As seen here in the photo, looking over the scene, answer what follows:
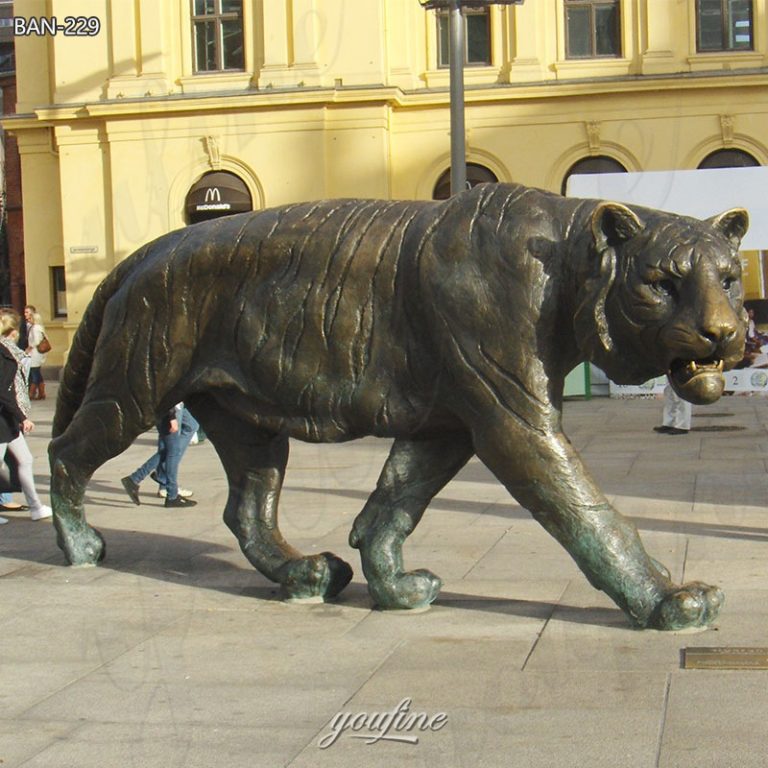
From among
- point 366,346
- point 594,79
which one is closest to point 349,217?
point 366,346

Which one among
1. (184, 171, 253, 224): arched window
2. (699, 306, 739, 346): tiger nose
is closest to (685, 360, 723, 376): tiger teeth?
(699, 306, 739, 346): tiger nose

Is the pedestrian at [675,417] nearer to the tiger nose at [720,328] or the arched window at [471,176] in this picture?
the tiger nose at [720,328]

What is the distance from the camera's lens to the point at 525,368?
5613 mm

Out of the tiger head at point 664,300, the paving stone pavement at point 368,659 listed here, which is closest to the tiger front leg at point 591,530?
the paving stone pavement at point 368,659

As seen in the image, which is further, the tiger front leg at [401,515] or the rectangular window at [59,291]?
the rectangular window at [59,291]

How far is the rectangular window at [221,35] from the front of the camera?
1177 inches

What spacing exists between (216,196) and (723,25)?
35.4ft

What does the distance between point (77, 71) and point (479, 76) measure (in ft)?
27.3

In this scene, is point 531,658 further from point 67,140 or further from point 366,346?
point 67,140

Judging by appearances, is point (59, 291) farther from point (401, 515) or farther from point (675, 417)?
point (401, 515)

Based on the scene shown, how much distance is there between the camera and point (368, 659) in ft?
17.7

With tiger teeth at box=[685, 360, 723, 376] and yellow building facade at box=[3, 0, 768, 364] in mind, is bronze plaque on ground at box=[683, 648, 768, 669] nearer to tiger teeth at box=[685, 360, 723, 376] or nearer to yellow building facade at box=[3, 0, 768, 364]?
tiger teeth at box=[685, 360, 723, 376]

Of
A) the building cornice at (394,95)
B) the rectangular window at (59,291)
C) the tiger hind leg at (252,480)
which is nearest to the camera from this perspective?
the tiger hind leg at (252,480)

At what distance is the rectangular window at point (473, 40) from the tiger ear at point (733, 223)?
2486 centimetres
